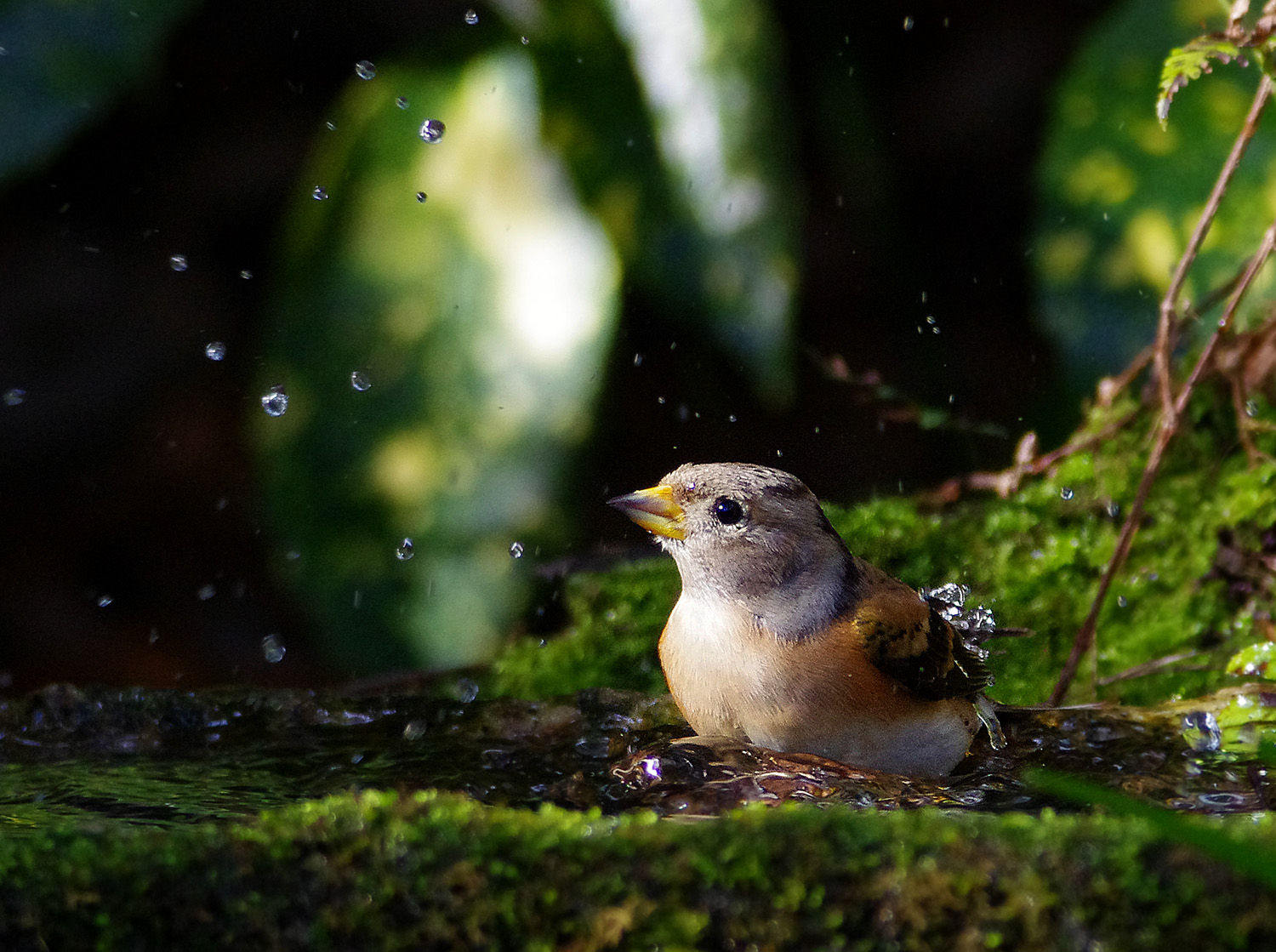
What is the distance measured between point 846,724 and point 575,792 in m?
0.56

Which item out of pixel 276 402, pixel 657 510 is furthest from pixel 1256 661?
pixel 276 402

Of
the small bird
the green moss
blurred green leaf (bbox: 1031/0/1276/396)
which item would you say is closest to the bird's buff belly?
the small bird

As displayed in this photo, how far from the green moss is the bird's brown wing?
1.09 meters

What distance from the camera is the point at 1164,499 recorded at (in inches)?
144

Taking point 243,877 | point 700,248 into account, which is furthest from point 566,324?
point 243,877

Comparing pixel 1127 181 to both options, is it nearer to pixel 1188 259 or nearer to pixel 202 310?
pixel 1188 259

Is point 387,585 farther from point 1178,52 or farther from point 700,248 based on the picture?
point 1178,52

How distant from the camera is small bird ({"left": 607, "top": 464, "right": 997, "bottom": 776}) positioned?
258 centimetres

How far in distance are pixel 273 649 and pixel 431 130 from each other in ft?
7.67

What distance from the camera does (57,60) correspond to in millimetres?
3879

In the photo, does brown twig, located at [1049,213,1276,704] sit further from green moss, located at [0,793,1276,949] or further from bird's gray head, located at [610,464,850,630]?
green moss, located at [0,793,1276,949]

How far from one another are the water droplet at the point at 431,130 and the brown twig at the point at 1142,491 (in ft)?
6.82

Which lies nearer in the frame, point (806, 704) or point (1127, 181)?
point (806, 704)

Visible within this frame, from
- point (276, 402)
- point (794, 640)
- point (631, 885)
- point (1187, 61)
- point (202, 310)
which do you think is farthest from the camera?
point (202, 310)
